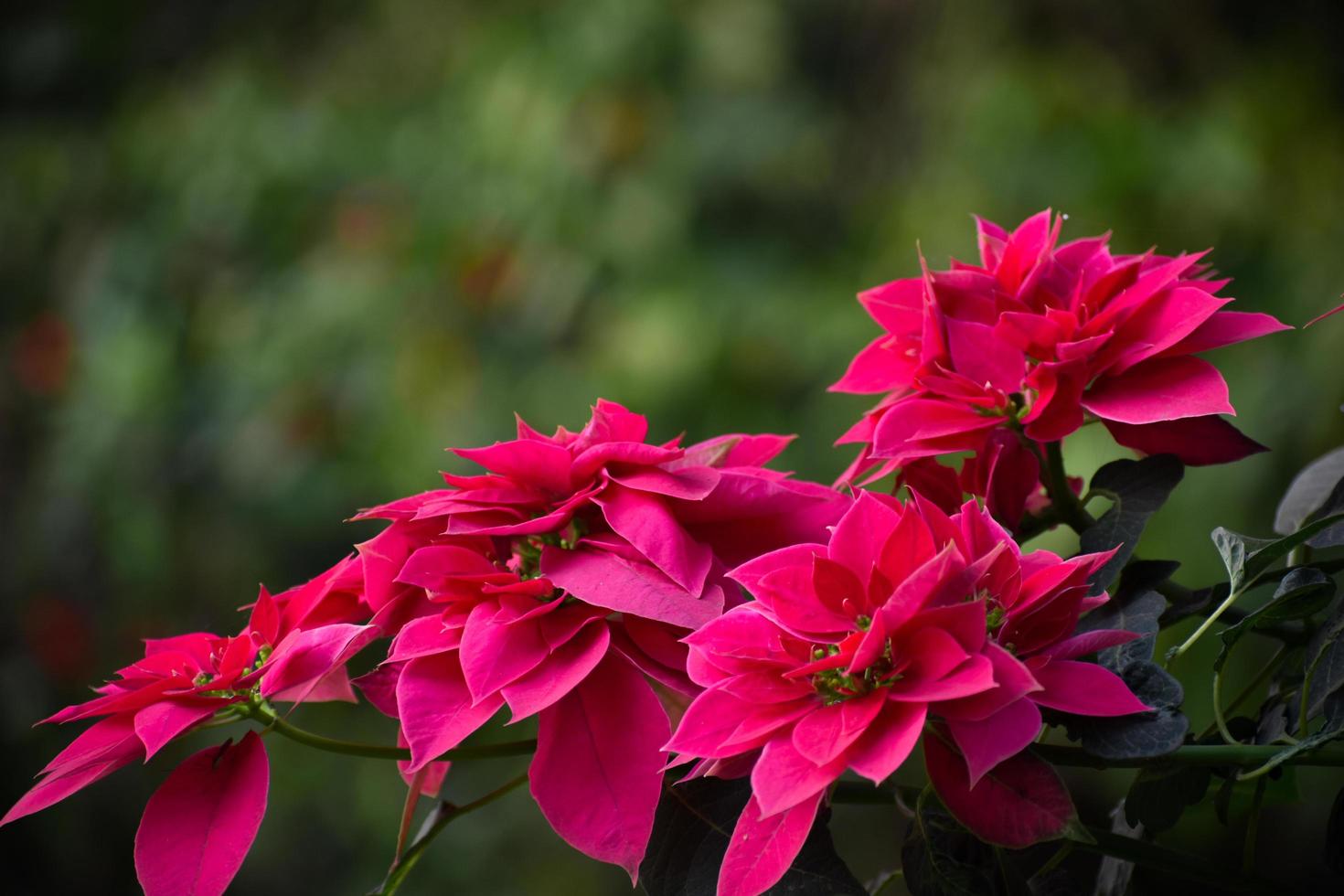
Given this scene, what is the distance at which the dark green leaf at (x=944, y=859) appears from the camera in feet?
0.70

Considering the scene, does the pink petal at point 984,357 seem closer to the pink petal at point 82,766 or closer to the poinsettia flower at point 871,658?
the poinsettia flower at point 871,658

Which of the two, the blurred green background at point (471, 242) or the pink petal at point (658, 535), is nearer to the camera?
the pink petal at point (658, 535)

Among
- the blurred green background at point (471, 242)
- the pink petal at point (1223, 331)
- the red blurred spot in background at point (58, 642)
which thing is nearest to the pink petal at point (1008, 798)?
the pink petal at point (1223, 331)

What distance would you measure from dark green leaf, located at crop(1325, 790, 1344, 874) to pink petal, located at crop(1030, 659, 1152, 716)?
6 centimetres

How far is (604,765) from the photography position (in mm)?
207

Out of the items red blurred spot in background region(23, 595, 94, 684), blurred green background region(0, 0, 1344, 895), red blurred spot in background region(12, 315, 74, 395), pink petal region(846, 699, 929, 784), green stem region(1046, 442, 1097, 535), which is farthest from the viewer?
red blurred spot in background region(12, 315, 74, 395)

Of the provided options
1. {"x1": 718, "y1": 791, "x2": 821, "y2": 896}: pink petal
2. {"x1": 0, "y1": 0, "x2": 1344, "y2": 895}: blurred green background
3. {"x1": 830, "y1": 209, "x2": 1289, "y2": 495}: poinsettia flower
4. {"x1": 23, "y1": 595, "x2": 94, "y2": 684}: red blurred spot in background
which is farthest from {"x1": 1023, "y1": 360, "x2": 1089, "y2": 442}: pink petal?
{"x1": 23, "y1": 595, "x2": 94, "y2": 684}: red blurred spot in background

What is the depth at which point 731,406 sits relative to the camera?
117cm

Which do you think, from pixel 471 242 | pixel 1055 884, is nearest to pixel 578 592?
pixel 1055 884

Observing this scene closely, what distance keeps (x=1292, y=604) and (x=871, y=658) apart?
98 millimetres

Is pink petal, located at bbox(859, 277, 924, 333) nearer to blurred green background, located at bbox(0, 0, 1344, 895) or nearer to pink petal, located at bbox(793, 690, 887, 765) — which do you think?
pink petal, located at bbox(793, 690, 887, 765)

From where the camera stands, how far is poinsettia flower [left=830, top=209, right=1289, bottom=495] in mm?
246

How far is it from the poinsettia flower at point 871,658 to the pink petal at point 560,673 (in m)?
0.02

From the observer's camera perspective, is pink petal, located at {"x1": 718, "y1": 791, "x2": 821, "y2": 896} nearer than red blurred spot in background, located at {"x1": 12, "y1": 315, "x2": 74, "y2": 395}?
Yes
